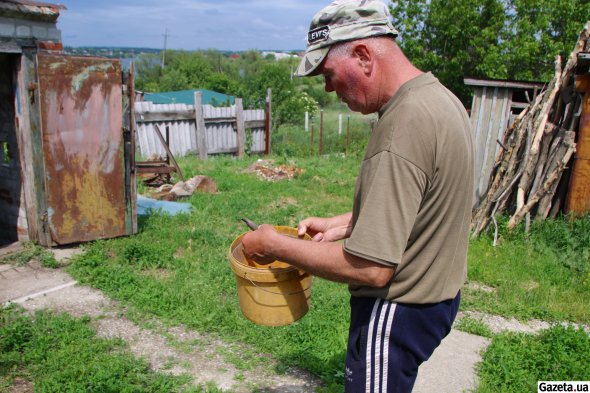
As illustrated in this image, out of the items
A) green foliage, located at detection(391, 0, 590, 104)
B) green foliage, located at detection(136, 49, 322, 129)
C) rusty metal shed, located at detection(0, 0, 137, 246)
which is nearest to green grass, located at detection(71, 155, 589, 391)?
rusty metal shed, located at detection(0, 0, 137, 246)

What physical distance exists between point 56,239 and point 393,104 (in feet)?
17.8

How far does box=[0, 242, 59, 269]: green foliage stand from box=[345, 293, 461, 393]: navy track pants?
15.7ft

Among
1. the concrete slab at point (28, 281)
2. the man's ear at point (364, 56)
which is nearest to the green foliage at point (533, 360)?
the man's ear at point (364, 56)

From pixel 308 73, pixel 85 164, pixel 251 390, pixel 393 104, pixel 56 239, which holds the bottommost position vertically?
Result: pixel 251 390

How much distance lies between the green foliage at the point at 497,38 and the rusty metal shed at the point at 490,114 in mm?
10856

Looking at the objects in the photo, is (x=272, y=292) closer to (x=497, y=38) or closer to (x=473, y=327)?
(x=473, y=327)

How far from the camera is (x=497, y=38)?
18469mm

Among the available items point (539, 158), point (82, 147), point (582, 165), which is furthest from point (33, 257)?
point (582, 165)

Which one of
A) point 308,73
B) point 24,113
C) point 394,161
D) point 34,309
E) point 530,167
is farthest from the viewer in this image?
point 530,167

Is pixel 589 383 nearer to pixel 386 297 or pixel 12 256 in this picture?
pixel 386 297

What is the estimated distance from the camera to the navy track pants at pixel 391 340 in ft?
6.10

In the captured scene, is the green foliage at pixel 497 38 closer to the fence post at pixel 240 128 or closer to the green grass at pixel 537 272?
the fence post at pixel 240 128

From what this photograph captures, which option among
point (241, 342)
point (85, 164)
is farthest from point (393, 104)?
point (85, 164)

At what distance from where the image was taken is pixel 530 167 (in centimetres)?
667
